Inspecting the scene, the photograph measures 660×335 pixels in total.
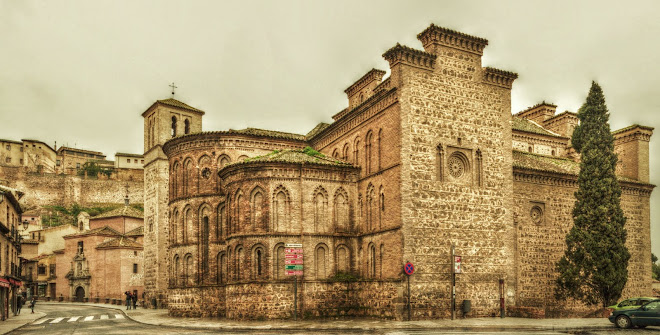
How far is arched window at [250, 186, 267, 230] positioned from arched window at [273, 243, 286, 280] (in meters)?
1.23

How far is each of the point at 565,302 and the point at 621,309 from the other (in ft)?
31.2

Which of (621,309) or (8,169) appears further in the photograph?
(8,169)

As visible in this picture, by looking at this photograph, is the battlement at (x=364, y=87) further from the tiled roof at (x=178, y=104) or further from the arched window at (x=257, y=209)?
the tiled roof at (x=178, y=104)

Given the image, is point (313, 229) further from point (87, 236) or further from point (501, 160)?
point (87, 236)

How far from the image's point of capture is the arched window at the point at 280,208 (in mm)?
28297

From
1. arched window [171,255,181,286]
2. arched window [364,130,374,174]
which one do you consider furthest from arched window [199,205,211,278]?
arched window [364,130,374,174]

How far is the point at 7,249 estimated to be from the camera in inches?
1337

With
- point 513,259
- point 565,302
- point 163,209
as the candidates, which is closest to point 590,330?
point 513,259

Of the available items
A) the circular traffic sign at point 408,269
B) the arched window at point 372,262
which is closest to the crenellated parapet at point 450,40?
the arched window at point 372,262

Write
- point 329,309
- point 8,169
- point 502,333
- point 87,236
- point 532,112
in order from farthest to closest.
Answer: point 8,169
point 87,236
point 532,112
point 329,309
point 502,333

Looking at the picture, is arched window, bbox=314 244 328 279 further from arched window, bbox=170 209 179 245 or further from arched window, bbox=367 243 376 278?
arched window, bbox=170 209 179 245

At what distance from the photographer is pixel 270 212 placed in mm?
28156

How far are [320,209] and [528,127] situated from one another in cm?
1850

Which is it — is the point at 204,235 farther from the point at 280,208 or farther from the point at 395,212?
the point at 395,212
